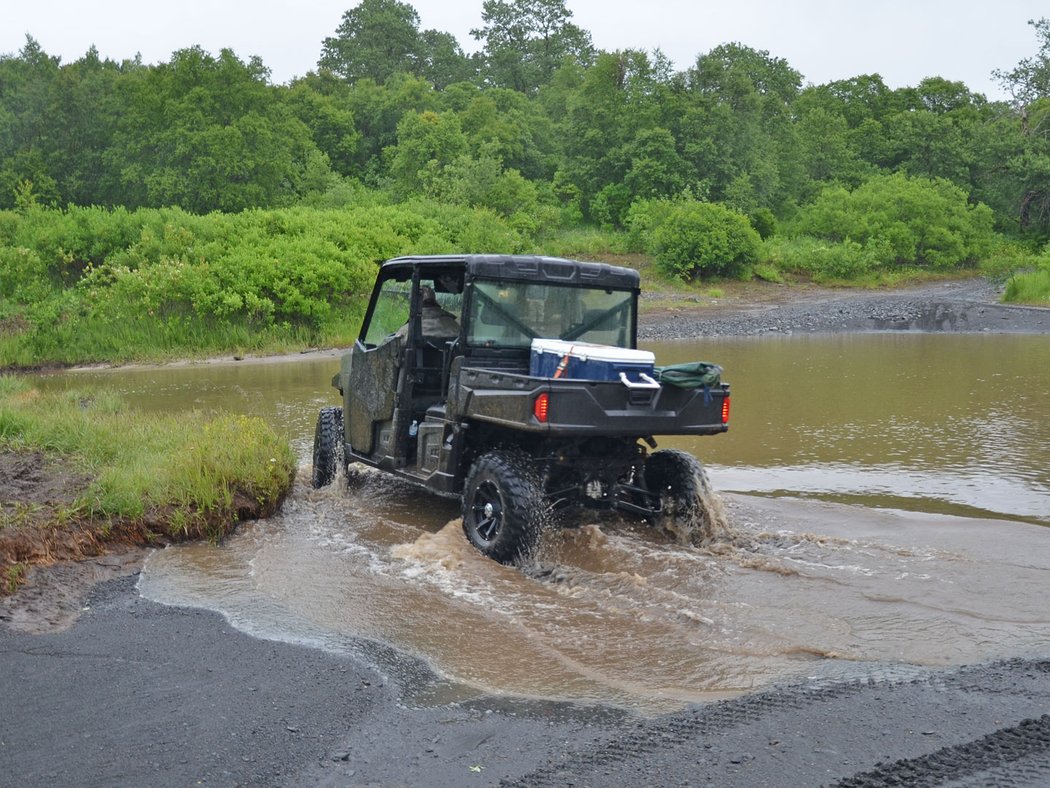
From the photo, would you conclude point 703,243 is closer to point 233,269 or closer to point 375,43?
point 233,269

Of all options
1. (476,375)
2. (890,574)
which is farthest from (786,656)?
(476,375)

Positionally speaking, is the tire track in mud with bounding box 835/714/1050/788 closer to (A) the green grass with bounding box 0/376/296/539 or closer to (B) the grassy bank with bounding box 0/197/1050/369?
(A) the green grass with bounding box 0/376/296/539

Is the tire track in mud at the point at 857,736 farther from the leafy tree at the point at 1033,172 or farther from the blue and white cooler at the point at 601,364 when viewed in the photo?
the leafy tree at the point at 1033,172

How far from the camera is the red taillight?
7.13 m

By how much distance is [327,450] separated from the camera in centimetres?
1029

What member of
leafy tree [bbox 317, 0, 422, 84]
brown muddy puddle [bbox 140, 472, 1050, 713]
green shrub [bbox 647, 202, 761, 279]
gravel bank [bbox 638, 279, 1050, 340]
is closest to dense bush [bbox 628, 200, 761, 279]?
green shrub [bbox 647, 202, 761, 279]

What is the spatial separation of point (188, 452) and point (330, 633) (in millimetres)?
3481

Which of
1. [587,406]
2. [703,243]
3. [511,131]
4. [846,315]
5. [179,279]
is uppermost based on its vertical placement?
[511,131]

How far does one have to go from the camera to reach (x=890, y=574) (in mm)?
7188

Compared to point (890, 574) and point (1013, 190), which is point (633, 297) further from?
point (1013, 190)

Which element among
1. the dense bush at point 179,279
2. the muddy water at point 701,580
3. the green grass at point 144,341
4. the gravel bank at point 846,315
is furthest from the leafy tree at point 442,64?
the muddy water at point 701,580

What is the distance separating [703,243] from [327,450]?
88.9 ft

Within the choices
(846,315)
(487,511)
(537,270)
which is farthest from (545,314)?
(846,315)

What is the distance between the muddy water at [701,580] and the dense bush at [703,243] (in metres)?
23.6
